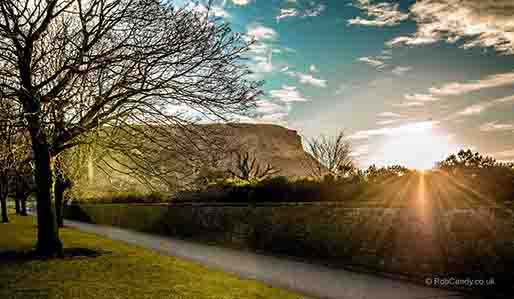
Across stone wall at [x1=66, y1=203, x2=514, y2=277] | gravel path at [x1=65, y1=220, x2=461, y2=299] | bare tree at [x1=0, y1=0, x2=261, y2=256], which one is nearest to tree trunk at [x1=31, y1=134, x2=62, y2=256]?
bare tree at [x1=0, y1=0, x2=261, y2=256]

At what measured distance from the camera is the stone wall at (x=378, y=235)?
8039 mm

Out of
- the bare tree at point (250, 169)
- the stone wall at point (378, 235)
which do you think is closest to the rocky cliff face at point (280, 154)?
the bare tree at point (250, 169)

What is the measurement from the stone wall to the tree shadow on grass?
4691 mm

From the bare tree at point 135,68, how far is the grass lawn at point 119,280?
1.89 m

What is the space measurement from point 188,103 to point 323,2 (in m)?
4.64

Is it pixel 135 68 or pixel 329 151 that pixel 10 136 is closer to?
pixel 135 68

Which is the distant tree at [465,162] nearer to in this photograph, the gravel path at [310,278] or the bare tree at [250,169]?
the gravel path at [310,278]

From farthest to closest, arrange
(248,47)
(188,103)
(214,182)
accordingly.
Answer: (214,182) < (188,103) < (248,47)

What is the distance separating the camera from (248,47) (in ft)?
32.7

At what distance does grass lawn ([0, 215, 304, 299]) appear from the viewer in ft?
23.7

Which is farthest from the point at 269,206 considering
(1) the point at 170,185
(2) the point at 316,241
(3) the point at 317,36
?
(3) the point at 317,36

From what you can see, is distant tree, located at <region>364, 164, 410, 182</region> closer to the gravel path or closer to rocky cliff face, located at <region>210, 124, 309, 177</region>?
the gravel path

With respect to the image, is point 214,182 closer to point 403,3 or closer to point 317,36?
point 317,36

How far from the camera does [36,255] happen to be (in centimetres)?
1136
